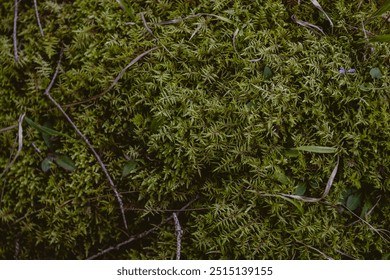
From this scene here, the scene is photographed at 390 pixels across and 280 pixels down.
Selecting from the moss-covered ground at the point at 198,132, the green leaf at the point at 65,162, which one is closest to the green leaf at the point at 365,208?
the moss-covered ground at the point at 198,132

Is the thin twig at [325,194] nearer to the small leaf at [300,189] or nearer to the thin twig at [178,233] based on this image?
the small leaf at [300,189]

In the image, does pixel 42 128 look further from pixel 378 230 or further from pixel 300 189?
pixel 378 230

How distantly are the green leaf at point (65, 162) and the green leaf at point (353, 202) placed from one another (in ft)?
3.86

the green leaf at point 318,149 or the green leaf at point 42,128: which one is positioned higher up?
the green leaf at point 42,128

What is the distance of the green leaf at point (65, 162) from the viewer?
1709 millimetres

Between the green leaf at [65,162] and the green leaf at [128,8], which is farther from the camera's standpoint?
the green leaf at [65,162]

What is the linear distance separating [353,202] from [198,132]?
0.71 metres

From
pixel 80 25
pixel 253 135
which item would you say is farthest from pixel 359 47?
pixel 80 25

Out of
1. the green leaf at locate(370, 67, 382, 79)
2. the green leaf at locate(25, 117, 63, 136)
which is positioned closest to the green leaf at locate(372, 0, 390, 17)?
the green leaf at locate(370, 67, 382, 79)

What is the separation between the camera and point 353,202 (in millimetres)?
1628

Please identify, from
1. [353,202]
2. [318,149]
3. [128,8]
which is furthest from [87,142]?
[353,202]

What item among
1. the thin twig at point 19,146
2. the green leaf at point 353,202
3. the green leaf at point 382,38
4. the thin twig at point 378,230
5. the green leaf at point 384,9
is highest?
the green leaf at point 384,9
